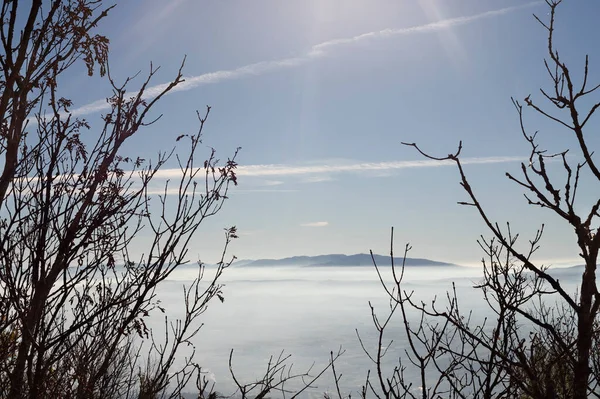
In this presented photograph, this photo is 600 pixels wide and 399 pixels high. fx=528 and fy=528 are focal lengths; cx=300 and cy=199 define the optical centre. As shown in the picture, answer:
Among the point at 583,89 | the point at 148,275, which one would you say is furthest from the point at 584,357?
the point at 148,275

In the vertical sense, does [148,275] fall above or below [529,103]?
below

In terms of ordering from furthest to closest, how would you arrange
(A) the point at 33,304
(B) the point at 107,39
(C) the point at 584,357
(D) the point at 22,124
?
(B) the point at 107,39 < (D) the point at 22,124 < (A) the point at 33,304 < (C) the point at 584,357

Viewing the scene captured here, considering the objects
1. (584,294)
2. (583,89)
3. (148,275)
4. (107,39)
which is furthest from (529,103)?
(107,39)

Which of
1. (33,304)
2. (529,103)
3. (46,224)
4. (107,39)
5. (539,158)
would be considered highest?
(107,39)

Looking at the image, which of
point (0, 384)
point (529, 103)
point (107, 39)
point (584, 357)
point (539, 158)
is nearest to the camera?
point (584, 357)

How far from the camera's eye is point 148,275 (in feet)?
13.9

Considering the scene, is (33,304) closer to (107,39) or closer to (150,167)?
(150,167)

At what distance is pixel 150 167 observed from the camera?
502 cm

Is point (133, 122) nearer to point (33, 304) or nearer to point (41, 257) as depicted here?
point (41, 257)

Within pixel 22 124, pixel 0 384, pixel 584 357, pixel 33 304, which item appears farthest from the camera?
pixel 22 124

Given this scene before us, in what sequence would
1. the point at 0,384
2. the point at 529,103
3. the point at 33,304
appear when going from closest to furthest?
1. the point at 529,103
2. the point at 33,304
3. the point at 0,384

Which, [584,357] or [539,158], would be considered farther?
[539,158]

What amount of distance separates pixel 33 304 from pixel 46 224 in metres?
0.57

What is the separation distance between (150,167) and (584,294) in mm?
4128
